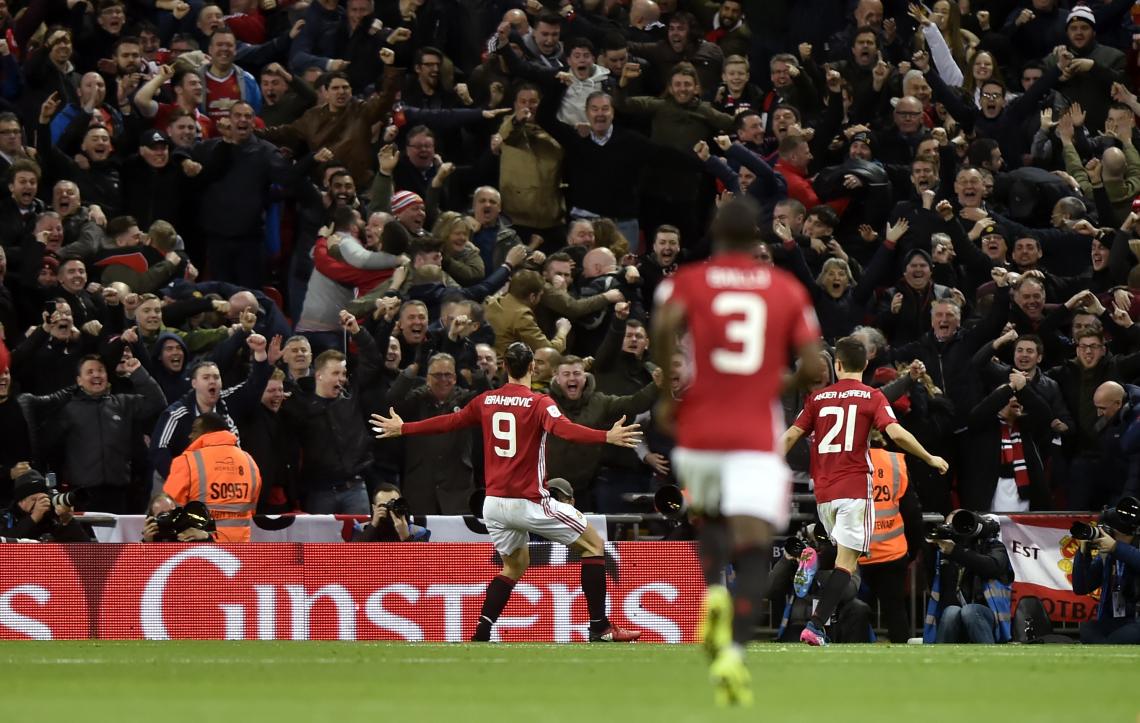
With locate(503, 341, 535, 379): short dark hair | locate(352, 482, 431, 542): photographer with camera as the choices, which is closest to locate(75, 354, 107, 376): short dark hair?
locate(352, 482, 431, 542): photographer with camera

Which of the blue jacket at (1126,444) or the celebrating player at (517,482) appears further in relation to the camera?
the blue jacket at (1126,444)

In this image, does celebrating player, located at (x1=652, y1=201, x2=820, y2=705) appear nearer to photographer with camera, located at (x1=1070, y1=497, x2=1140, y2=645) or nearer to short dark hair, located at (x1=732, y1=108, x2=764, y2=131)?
photographer with camera, located at (x1=1070, y1=497, x2=1140, y2=645)

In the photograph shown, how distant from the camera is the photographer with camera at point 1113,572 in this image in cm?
1462

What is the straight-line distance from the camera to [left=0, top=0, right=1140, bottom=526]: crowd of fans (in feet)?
54.5

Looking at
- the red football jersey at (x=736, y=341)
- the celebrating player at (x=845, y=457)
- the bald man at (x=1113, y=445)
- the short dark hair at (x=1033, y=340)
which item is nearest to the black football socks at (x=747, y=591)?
the red football jersey at (x=736, y=341)

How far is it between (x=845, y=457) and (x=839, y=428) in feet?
0.73

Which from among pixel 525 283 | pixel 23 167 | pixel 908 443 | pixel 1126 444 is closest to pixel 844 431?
pixel 908 443

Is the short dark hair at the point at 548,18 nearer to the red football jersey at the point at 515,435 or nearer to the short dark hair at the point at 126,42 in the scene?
the short dark hair at the point at 126,42

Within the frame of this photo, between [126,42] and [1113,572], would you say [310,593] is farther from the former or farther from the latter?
[126,42]

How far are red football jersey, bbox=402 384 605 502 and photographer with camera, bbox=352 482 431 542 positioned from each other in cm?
160

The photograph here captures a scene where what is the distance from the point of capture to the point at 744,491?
28.0ft

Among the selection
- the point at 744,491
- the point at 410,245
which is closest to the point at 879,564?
the point at 410,245

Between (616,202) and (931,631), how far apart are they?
20.9 ft

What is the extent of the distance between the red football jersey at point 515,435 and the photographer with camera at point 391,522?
5.25ft
